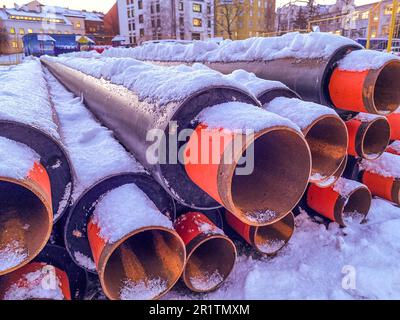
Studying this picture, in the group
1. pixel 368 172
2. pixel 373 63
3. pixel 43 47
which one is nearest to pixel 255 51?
pixel 373 63

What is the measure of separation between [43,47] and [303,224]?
87.0ft

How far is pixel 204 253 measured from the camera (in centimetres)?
235

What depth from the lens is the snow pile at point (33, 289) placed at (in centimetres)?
157

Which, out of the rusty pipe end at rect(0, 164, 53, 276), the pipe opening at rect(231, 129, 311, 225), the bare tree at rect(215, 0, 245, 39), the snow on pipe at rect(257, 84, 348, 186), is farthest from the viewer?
the bare tree at rect(215, 0, 245, 39)

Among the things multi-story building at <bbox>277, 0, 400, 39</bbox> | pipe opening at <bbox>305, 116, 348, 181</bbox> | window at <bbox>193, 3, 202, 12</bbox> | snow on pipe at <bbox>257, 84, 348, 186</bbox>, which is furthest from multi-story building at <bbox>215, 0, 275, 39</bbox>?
pipe opening at <bbox>305, 116, 348, 181</bbox>

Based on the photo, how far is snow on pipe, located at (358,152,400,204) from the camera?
3.13 m

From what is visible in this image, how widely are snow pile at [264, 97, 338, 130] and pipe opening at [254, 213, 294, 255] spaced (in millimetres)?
938

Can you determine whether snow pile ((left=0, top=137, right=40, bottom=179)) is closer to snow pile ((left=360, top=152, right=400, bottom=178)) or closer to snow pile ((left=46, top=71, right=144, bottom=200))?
snow pile ((left=46, top=71, right=144, bottom=200))

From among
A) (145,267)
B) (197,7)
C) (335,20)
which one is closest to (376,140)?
(145,267)

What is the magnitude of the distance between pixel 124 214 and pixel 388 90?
259 centimetres

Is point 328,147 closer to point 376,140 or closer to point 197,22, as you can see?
point 376,140

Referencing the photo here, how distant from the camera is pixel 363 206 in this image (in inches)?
118

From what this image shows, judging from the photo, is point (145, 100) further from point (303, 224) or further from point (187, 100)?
point (303, 224)

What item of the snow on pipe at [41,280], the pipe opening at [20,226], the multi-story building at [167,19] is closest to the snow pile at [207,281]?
the snow on pipe at [41,280]
